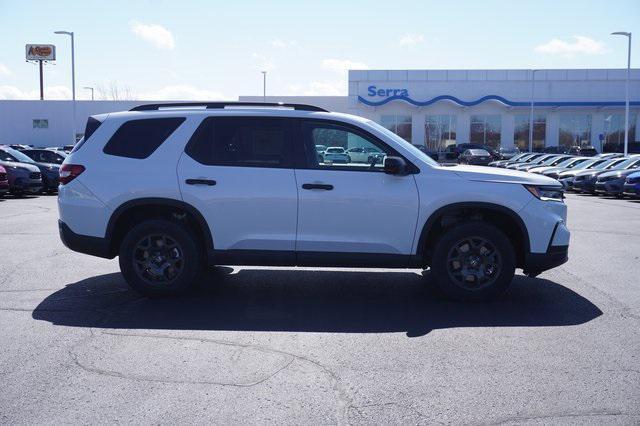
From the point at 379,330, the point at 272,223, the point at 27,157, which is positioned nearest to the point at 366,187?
the point at 272,223

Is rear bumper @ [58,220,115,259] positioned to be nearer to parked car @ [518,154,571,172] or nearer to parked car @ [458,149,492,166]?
parked car @ [518,154,571,172]

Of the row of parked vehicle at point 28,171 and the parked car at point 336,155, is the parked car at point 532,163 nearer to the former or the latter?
the row of parked vehicle at point 28,171

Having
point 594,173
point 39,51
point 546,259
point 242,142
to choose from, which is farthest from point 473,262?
point 39,51

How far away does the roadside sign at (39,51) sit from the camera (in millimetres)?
69875

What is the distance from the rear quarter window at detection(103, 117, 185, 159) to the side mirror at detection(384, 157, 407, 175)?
2274 millimetres

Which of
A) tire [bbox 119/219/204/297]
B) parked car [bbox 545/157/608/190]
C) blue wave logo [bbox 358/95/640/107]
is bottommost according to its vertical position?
tire [bbox 119/219/204/297]

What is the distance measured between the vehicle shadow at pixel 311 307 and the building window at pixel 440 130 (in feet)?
157

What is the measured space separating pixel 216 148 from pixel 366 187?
1.65 metres

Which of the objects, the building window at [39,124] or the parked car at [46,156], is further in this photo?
the building window at [39,124]

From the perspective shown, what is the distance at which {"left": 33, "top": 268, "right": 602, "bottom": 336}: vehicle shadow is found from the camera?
6094 millimetres

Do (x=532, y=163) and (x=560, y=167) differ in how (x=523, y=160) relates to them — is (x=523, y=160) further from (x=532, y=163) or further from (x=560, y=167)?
(x=560, y=167)

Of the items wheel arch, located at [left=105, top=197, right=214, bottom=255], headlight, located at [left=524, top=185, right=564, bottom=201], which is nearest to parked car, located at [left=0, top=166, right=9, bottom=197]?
wheel arch, located at [left=105, top=197, right=214, bottom=255]

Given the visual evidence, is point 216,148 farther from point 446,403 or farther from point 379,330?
point 446,403

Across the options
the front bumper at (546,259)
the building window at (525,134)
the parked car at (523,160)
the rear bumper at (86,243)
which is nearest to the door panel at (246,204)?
the rear bumper at (86,243)
